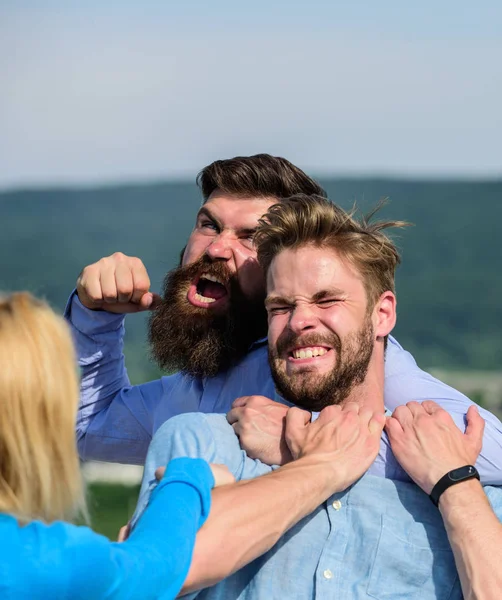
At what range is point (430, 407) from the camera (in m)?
2.97

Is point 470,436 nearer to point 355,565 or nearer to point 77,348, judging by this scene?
point 355,565

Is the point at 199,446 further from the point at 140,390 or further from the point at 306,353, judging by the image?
the point at 140,390

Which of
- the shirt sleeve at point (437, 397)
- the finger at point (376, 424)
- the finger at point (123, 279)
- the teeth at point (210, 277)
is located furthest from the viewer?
the teeth at point (210, 277)

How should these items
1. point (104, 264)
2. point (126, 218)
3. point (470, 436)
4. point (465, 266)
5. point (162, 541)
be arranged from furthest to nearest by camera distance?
point (126, 218), point (465, 266), point (104, 264), point (470, 436), point (162, 541)

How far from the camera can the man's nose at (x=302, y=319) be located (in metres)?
3.00

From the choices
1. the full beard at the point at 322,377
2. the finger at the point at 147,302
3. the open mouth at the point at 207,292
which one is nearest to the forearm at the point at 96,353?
the finger at the point at 147,302

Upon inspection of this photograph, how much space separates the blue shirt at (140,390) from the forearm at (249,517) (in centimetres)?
85

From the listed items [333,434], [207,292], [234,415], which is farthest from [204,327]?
[333,434]

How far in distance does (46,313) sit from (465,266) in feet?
74.6

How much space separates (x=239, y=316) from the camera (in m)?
3.69

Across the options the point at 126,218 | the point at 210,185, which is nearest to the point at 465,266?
the point at 126,218

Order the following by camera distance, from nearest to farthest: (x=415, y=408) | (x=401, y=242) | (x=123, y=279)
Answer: (x=415, y=408) → (x=123, y=279) → (x=401, y=242)

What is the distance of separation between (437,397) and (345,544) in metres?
0.73

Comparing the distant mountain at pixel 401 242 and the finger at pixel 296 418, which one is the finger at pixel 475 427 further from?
the distant mountain at pixel 401 242
